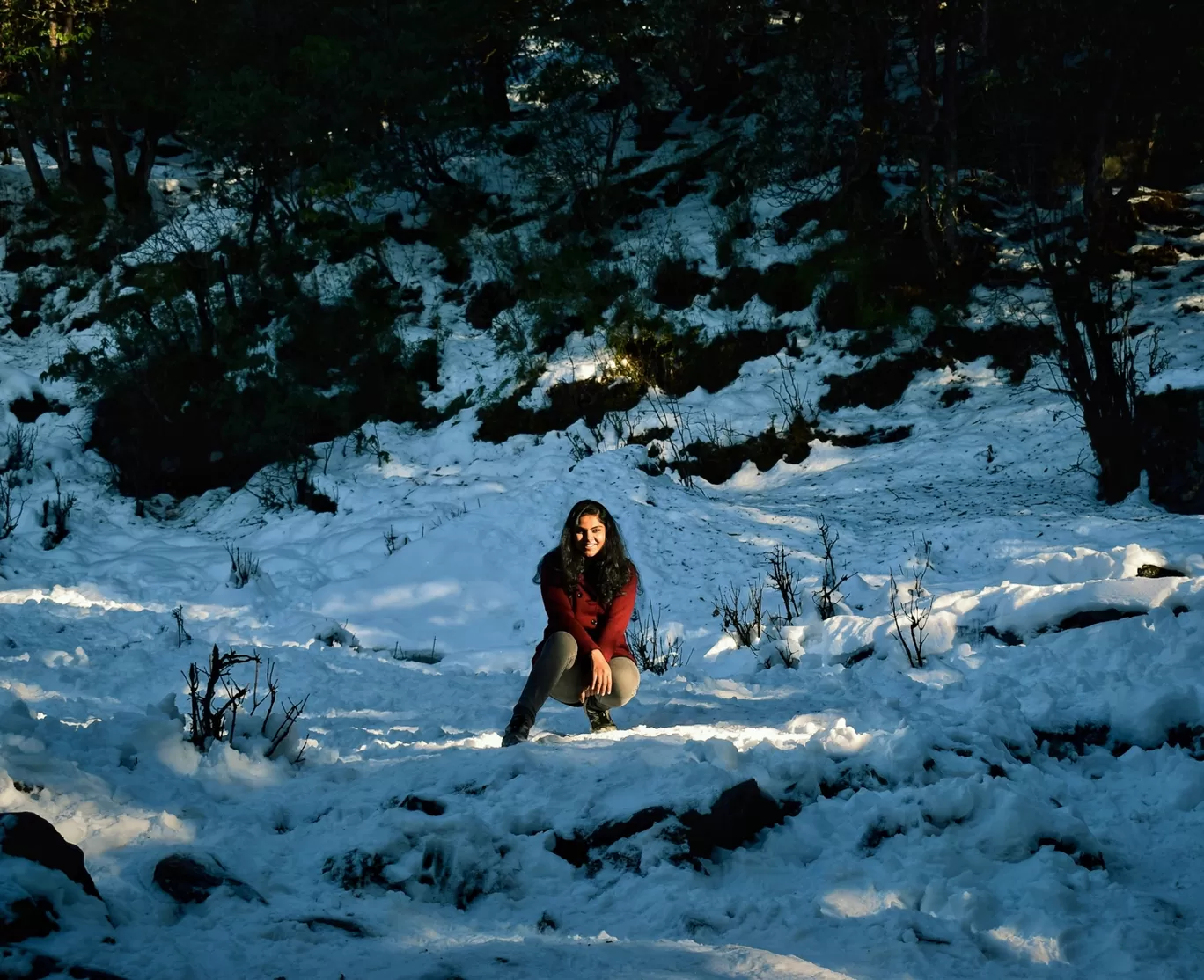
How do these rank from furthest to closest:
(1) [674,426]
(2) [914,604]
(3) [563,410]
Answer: (3) [563,410] → (1) [674,426] → (2) [914,604]

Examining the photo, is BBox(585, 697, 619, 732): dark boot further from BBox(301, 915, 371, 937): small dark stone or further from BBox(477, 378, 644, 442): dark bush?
BBox(477, 378, 644, 442): dark bush

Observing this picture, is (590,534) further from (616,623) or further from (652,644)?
(652,644)

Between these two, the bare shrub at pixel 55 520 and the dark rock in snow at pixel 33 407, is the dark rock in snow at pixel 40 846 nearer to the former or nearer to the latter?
the bare shrub at pixel 55 520

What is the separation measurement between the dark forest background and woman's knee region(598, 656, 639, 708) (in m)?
7.97

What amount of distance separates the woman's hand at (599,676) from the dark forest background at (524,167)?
26.7ft

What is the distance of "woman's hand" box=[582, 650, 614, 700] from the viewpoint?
3.98 metres

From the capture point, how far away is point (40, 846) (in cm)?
233

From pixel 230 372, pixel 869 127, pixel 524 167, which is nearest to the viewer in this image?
pixel 869 127

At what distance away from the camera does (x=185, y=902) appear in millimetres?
2494

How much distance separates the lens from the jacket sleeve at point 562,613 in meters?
4.10

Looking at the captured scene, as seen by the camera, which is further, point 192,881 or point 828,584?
point 828,584

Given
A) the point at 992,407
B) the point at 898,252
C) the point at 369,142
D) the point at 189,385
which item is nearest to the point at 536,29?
the point at 369,142

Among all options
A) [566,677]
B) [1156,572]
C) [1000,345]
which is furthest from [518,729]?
[1000,345]

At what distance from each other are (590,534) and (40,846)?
2.36 meters
